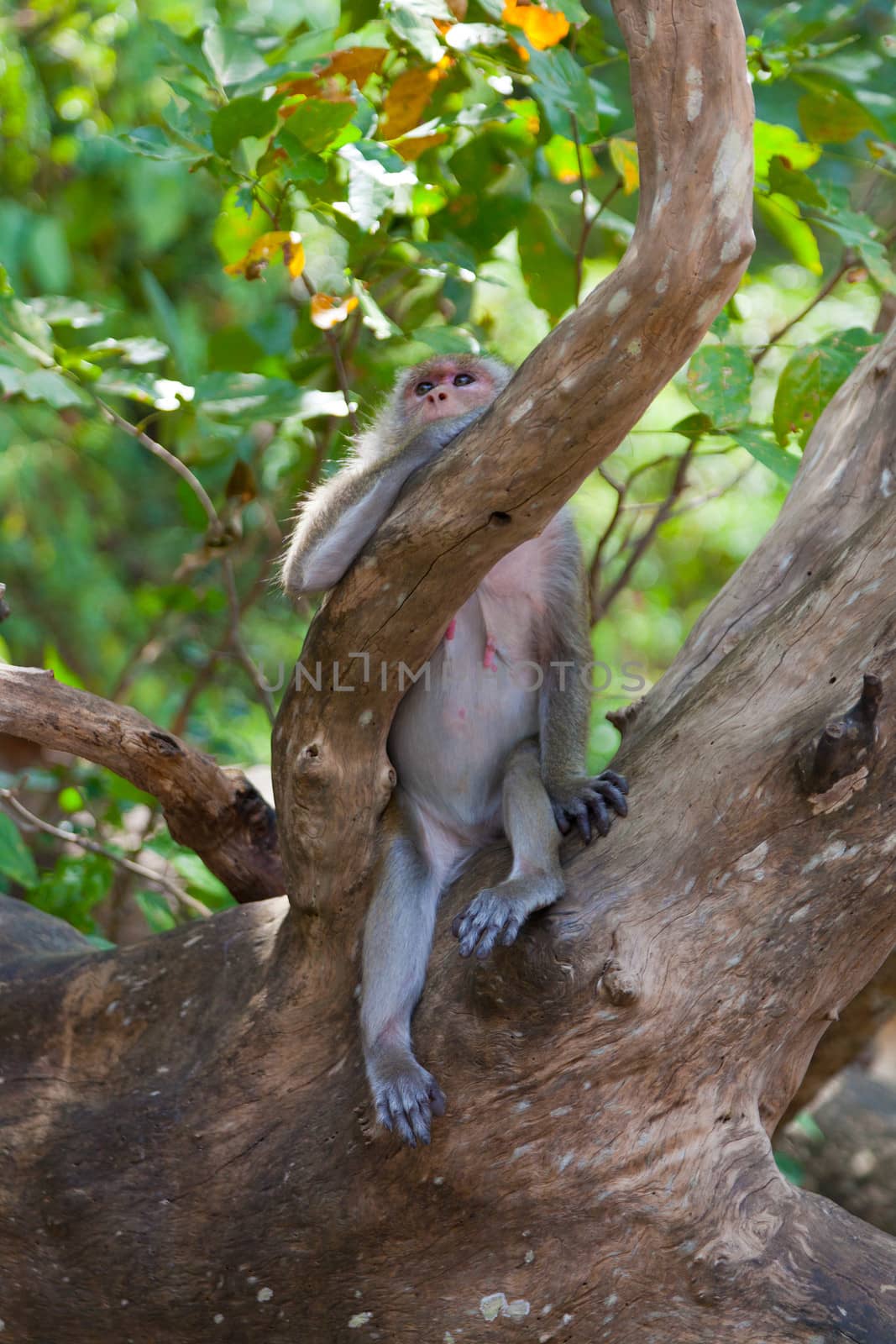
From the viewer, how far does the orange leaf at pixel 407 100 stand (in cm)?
330

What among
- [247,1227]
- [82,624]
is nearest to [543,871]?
[247,1227]

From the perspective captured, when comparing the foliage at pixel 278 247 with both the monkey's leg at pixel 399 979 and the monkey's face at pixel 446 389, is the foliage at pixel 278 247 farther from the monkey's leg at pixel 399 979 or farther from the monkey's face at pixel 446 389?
the monkey's leg at pixel 399 979

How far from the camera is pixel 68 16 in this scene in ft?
18.9

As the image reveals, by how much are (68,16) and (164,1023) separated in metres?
4.93

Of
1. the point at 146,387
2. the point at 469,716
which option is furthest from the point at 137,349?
the point at 469,716

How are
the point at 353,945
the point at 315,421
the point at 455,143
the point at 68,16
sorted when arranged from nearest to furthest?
the point at 353,945 → the point at 455,143 → the point at 315,421 → the point at 68,16

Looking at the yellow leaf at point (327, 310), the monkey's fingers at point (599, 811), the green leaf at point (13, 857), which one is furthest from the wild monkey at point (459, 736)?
the green leaf at point (13, 857)

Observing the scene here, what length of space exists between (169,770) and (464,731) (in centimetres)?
70

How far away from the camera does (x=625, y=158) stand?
11.2 feet

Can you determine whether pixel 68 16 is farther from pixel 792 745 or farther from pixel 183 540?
pixel 792 745

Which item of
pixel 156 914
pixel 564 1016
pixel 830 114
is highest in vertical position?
pixel 830 114

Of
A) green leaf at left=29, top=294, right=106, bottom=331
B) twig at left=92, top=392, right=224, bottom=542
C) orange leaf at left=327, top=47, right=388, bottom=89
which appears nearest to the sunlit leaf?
orange leaf at left=327, top=47, right=388, bottom=89

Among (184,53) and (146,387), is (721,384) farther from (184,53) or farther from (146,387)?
(184,53)

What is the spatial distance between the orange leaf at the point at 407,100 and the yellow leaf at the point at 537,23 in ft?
1.79
